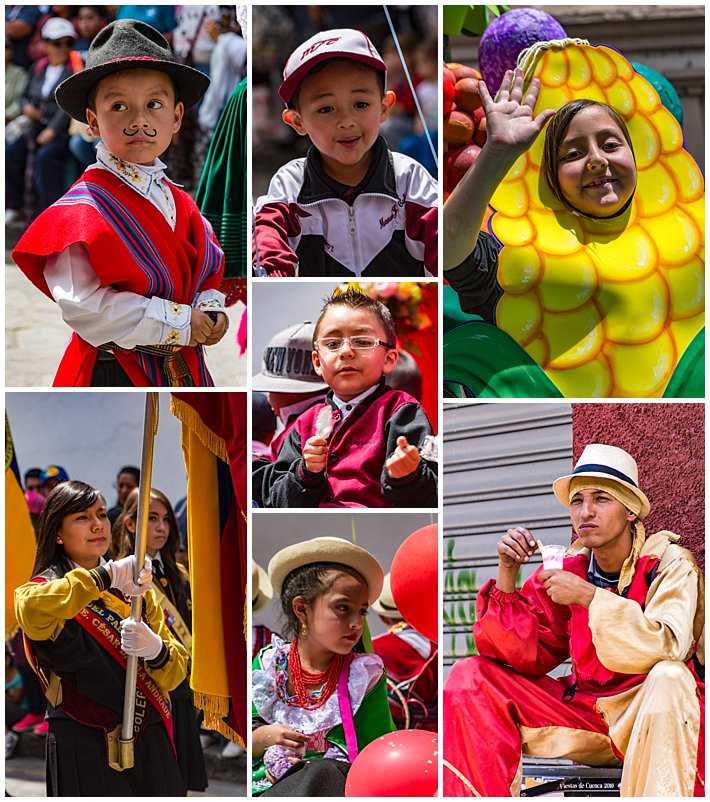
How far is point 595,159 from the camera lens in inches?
141

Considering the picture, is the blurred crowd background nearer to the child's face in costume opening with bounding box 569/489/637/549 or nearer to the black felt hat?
the black felt hat

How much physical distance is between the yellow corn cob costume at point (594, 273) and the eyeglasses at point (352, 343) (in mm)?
363

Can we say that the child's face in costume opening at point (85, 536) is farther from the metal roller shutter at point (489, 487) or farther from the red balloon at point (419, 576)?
the metal roller shutter at point (489, 487)

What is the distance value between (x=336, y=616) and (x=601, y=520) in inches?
29.6

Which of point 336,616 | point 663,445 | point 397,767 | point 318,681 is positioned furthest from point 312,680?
point 663,445

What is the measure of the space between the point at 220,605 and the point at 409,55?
5.22 feet

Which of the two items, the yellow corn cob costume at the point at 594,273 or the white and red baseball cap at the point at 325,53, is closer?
the white and red baseball cap at the point at 325,53

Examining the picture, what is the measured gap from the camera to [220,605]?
362 centimetres

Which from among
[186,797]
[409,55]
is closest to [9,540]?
[186,797]

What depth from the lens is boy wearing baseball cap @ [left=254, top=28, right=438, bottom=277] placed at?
137 inches

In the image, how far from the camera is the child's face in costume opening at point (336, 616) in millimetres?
3537

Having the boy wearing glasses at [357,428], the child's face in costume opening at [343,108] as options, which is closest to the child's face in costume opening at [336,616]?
the boy wearing glasses at [357,428]

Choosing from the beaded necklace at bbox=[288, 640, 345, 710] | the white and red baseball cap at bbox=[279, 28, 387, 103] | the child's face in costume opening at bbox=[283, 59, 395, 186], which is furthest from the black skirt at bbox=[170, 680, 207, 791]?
the white and red baseball cap at bbox=[279, 28, 387, 103]

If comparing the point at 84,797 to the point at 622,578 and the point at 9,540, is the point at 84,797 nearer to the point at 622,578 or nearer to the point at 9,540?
the point at 9,540
